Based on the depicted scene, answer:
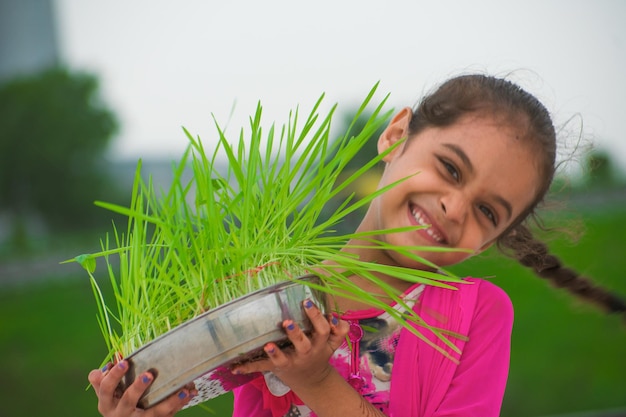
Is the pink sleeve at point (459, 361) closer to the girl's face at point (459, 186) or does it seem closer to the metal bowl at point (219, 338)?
the girl's face at point (459, 186)

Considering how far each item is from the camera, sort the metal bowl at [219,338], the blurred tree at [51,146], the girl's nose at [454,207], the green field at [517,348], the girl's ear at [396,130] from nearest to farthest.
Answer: the metal bowl at [219,338]
the girl's nose at [454,207]
the girl's ear at [396,130]
the green field at [517,348]
the blurred tree at [51,146]

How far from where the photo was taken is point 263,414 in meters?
0.65

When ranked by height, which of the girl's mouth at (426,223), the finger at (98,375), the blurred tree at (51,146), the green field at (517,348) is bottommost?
the green field at (517,348)

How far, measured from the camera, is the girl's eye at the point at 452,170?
0.60 meters

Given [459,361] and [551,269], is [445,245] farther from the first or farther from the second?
[551,269]


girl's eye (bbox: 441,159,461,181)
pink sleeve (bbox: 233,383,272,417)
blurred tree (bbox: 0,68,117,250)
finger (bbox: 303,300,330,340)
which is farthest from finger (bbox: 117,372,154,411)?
blurred tree (bbox: 0,68,117,250)

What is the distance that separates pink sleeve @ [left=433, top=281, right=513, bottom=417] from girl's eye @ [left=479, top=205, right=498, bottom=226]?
3.3 inches

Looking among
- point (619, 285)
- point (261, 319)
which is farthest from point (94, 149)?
point (261, 319)

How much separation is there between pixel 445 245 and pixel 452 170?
0.24 feet

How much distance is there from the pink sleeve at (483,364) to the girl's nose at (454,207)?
122 millimetres

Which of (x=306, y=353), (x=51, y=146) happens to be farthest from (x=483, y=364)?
(x=51, y=146)

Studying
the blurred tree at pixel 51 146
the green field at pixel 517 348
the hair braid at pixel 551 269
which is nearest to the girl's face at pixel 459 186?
the hair braid at pixel 551 269

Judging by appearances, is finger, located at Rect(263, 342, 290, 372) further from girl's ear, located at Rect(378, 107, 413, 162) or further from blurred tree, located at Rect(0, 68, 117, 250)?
blurred tree, located at Rect(0, 68, 117, 250)

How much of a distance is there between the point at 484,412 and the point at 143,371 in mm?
344
